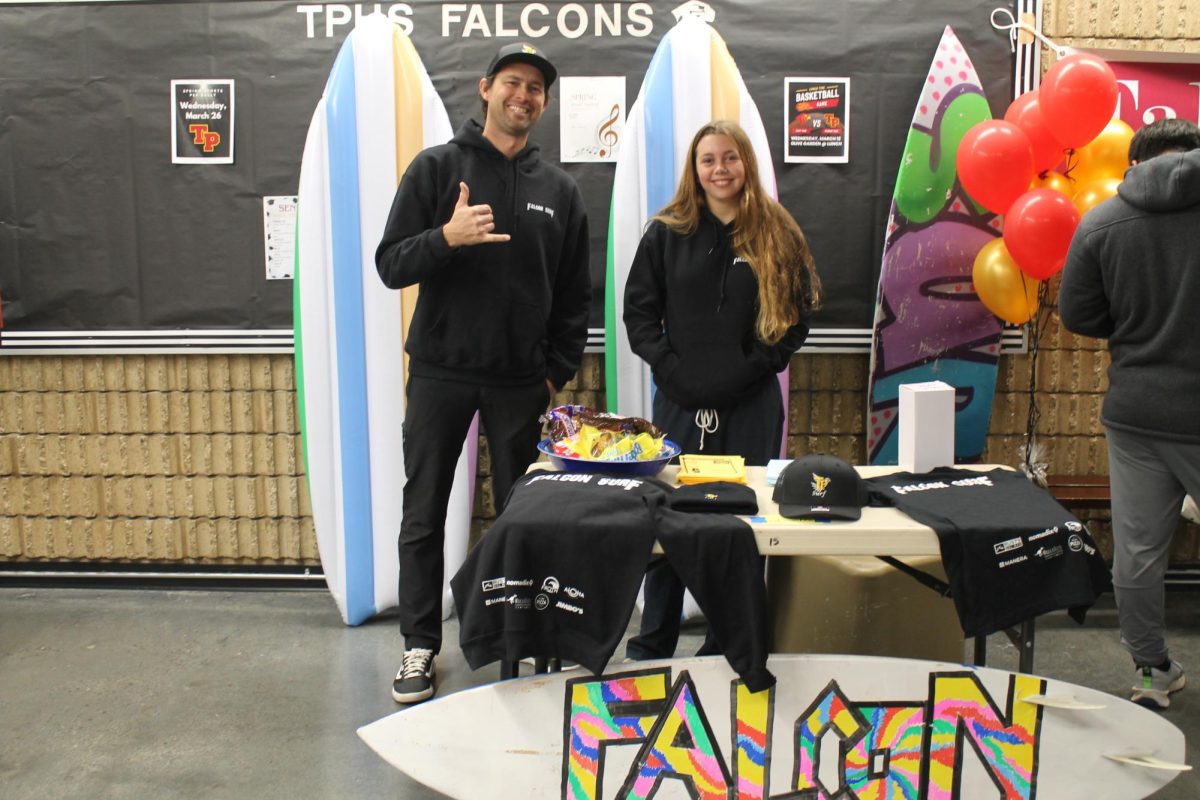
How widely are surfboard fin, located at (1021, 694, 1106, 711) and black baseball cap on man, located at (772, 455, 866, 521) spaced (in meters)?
0.45

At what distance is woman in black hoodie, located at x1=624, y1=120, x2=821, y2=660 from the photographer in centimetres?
253

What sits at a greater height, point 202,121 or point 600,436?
point 202,121

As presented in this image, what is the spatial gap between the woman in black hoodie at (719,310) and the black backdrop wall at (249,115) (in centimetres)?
75

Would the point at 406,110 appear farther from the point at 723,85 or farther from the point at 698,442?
the point at 698,442

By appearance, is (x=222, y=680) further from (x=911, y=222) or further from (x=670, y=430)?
(x=911, y=222)

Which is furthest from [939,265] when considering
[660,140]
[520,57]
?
[520,57]

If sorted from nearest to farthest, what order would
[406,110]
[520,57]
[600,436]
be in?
1. [600,436]
2. [520,57]
3. [406,110]

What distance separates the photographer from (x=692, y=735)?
1751 mm

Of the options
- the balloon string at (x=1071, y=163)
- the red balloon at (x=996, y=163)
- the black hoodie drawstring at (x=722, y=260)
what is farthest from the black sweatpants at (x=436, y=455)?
the balloon string at (x=1071, y=163)

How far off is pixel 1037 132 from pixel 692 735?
2084 mm

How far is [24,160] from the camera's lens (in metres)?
3.38

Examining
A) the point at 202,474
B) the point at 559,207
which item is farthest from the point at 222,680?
the point at 559,207

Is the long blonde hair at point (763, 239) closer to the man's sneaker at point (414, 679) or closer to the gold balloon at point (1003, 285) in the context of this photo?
the gold balloon at point (1003, 285)

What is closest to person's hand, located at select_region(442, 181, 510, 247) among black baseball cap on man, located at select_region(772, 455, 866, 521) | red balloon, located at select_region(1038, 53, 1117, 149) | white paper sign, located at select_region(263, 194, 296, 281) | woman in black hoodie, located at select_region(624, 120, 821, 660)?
woman in black hoodie, located at select_region(624, 120, 821, 660)
